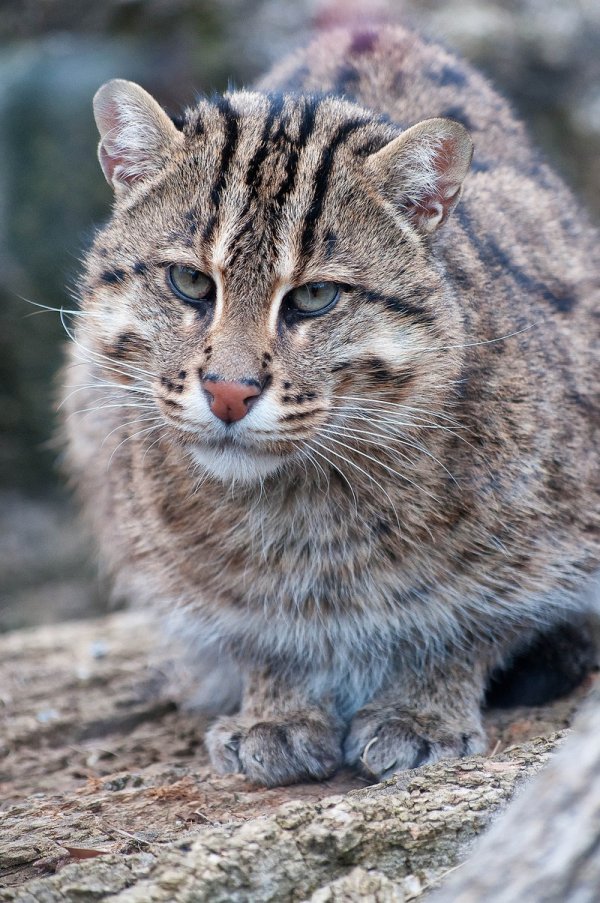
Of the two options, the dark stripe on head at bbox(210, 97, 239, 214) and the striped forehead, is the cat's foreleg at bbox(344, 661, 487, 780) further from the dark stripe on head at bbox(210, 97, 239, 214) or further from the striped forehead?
the dark stripe on head at bbox(210, 97, 239, 214)

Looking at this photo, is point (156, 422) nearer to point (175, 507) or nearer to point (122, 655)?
point (175, 507)

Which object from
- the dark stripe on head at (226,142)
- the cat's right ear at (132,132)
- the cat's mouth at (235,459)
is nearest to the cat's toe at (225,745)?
the cat's mouth at (235,459)

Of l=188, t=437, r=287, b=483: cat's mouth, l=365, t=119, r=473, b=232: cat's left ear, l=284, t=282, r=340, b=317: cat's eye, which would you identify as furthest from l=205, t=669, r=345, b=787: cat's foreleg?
l=365, t=119, r=473, b=232: cat's left ear

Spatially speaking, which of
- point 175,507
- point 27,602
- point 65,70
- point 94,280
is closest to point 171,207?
point 94,280

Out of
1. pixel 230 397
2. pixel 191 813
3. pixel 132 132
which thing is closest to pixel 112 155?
pixel 132 132

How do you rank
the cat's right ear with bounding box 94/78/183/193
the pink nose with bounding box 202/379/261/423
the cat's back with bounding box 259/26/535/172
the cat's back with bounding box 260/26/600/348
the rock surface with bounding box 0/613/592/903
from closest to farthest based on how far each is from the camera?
the rock surface with bounding box 0/613/592/903, the pink nose with bounding box 202/379/261/423, the cat's right ear with bounding box 94/78/183/193, the cat's back with bounding box 260/26/600/348, the cat's back with bounding box 259/26/535/172

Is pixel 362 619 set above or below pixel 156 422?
below

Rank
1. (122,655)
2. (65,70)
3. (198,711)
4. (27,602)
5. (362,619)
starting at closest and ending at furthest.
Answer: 1. (362,619)
2. (198,711)
3. (122,655)
4. (65,70)
5. (27,602)
